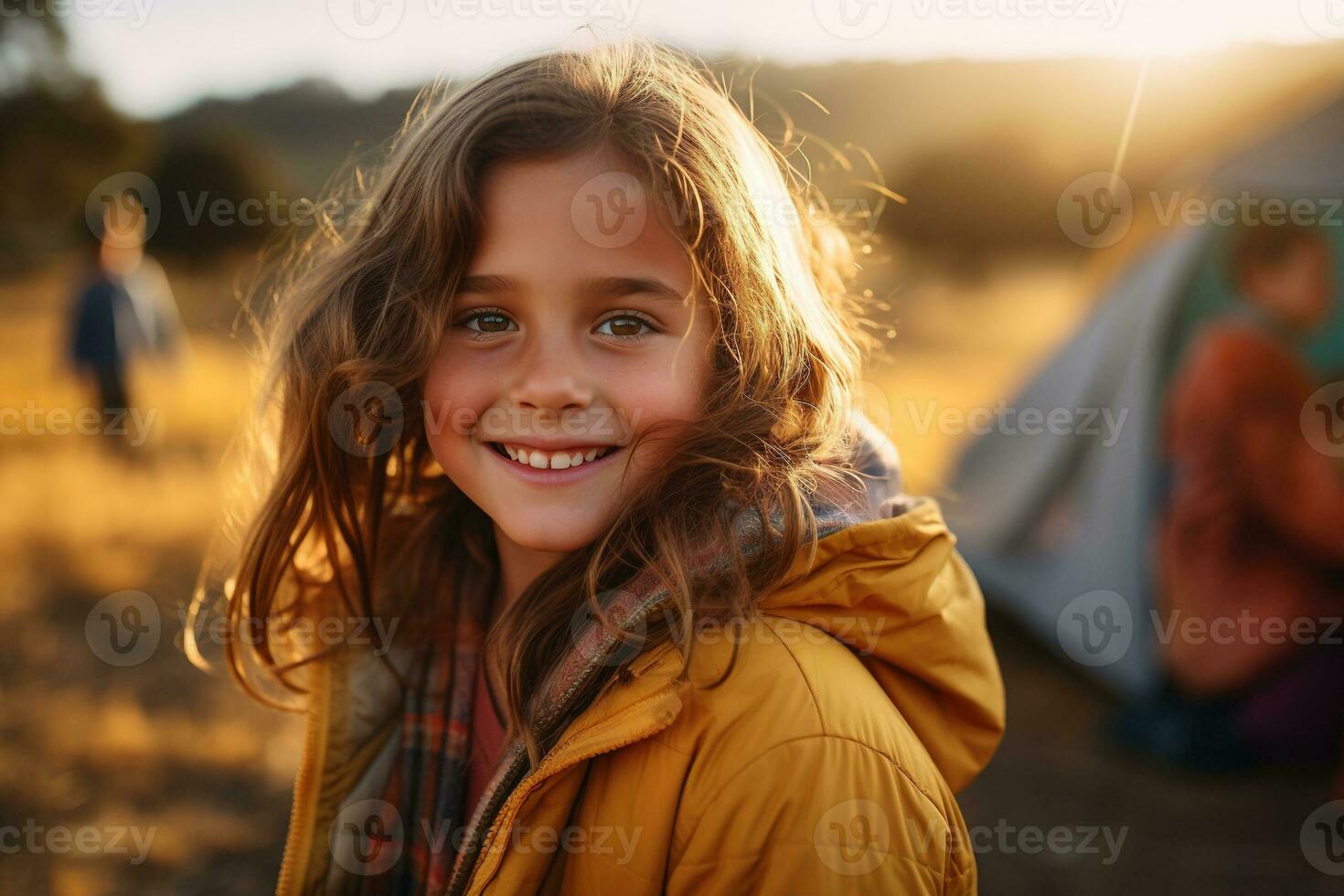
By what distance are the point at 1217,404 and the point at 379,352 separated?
3342 millimetres

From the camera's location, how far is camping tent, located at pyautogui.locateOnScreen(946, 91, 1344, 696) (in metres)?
3.51

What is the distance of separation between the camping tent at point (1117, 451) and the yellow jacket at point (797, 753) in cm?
278

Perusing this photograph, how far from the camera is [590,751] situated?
1.22 metres

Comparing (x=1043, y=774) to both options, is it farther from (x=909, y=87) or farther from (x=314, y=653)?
(x=909, y=87)

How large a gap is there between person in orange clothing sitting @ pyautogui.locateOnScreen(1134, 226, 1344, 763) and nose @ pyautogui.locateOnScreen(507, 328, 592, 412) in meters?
3.16

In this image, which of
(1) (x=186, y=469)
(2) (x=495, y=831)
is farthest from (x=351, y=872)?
(1) (x=186, y=469)

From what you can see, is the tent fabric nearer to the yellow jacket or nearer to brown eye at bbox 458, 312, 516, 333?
the yellow jacket

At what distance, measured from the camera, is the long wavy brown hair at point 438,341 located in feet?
4.61

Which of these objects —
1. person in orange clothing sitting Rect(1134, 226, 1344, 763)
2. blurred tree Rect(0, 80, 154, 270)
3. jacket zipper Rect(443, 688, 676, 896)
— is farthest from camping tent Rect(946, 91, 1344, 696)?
blurred tree Rect(0, 80, 154, 270)
